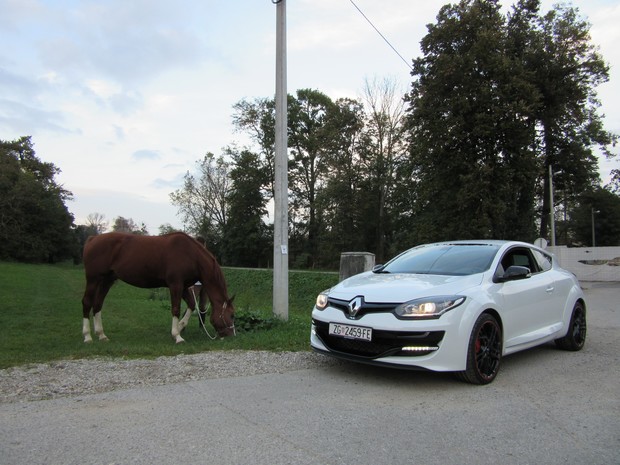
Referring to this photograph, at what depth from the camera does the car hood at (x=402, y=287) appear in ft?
17.1

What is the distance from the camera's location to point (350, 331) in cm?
530

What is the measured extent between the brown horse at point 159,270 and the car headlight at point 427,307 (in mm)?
4027

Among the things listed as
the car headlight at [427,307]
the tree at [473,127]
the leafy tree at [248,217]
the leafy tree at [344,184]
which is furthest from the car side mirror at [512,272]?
the leafy tree at [248,217]

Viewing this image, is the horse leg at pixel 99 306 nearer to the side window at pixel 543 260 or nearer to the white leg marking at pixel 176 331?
the white leg marking at pixel 176 331

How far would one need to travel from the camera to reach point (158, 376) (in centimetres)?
555

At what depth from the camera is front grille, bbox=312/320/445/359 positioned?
4926mm

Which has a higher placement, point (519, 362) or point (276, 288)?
point (276, 288)

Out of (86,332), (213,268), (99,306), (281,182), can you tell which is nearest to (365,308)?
(213,268)

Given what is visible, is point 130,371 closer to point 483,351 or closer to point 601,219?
point 483,351

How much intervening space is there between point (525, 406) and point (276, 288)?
A: 19.7 ft

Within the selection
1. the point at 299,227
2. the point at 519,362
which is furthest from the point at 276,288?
the point at 299,227

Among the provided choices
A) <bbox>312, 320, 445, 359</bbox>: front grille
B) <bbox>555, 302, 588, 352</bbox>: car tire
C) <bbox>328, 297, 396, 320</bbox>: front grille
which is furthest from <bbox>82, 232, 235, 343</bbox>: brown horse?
<bbox>555, 302, 588, 352</bbox>: car tire

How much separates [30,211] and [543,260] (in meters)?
67.2

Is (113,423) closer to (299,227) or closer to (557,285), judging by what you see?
(557,285)
